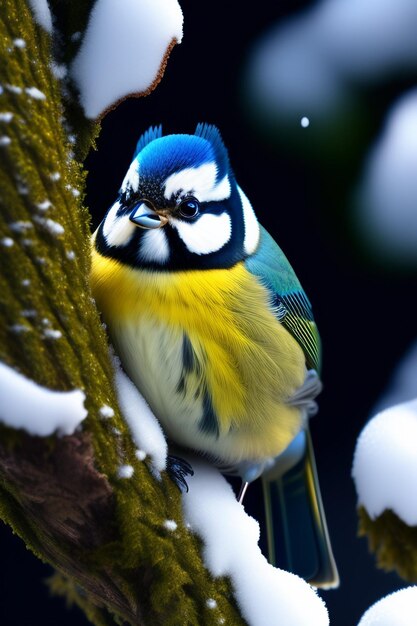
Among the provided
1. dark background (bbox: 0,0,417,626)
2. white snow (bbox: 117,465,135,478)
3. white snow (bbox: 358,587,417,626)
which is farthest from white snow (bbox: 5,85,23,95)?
dark background (bbox: 0,0,417,626)

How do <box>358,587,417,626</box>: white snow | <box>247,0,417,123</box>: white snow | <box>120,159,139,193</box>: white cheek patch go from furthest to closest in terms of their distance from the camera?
<box>247,0,417,123</box>: white snow < <box>358,587,417,626</box>: white snow < <box>120,159,139,193</box>: white cheek patch

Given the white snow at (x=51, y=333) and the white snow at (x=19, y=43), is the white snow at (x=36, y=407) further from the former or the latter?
the white snow at (x=19, y=43)

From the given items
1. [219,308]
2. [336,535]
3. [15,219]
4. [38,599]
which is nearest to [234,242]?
[219,308]

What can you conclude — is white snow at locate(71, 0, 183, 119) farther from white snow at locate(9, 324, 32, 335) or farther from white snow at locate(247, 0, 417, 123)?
white snow at locate(247, 0, 417, 123)

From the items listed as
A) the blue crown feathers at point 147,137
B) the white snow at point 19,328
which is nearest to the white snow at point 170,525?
the white snow at point 19,328

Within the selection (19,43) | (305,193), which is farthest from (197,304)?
(305,193)

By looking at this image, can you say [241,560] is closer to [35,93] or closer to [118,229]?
[118,229]
